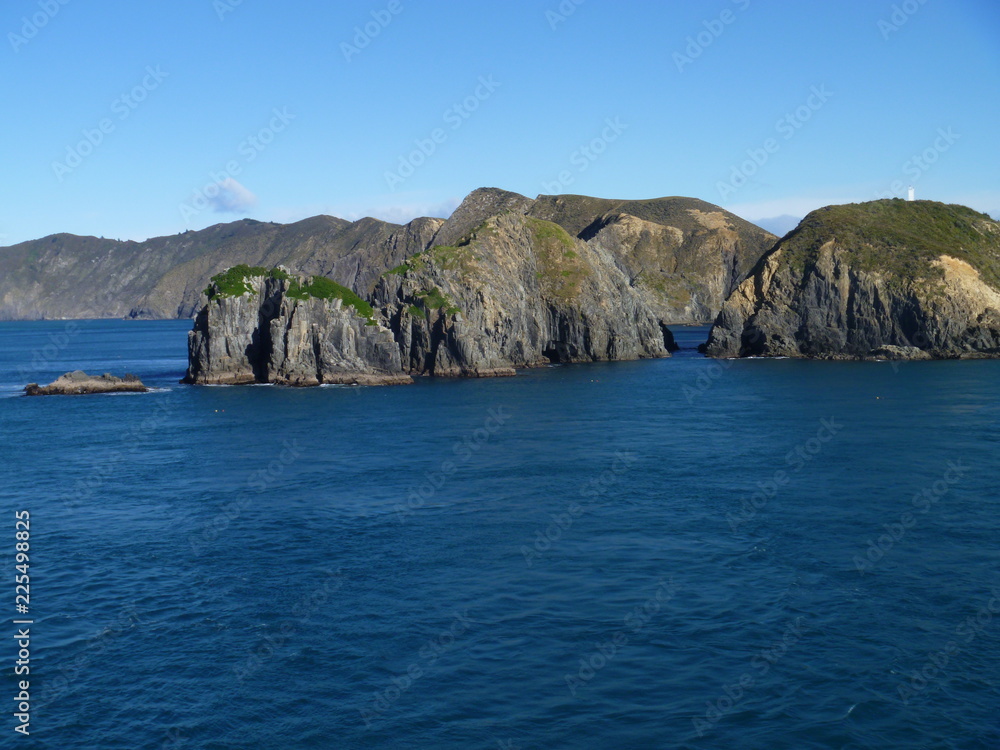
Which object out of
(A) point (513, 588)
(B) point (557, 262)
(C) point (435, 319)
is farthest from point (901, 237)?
(A) point (513, 588)

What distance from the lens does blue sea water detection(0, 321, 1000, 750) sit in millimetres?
29125

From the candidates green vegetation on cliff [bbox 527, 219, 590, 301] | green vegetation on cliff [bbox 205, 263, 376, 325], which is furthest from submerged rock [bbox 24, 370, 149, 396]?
green vegetation on cliff [bbox 527, 219, 590, 301]

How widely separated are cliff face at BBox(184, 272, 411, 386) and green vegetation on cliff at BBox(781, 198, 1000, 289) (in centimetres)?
8650

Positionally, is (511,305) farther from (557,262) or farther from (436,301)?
(557,262)

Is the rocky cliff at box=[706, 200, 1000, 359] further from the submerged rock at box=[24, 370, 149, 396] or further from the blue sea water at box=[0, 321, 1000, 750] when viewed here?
the submerged rock at box=[24, 370, 149, 396]

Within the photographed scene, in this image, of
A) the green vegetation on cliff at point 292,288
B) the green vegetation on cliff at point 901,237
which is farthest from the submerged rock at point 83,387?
the green vegetation on cliff at point 901,237

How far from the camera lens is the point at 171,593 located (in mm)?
39875

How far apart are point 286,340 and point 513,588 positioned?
9019cm

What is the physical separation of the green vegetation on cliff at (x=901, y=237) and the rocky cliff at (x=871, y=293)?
0.79ft

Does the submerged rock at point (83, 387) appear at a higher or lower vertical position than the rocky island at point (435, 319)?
lower

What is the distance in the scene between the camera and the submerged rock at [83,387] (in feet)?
385

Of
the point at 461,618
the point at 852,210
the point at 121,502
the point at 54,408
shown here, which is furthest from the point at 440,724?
the point at 852,210

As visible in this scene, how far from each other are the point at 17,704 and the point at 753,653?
25.9 m

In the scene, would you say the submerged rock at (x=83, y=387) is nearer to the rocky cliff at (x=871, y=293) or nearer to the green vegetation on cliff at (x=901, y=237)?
the rocky cliff at (x=871, y=293)
